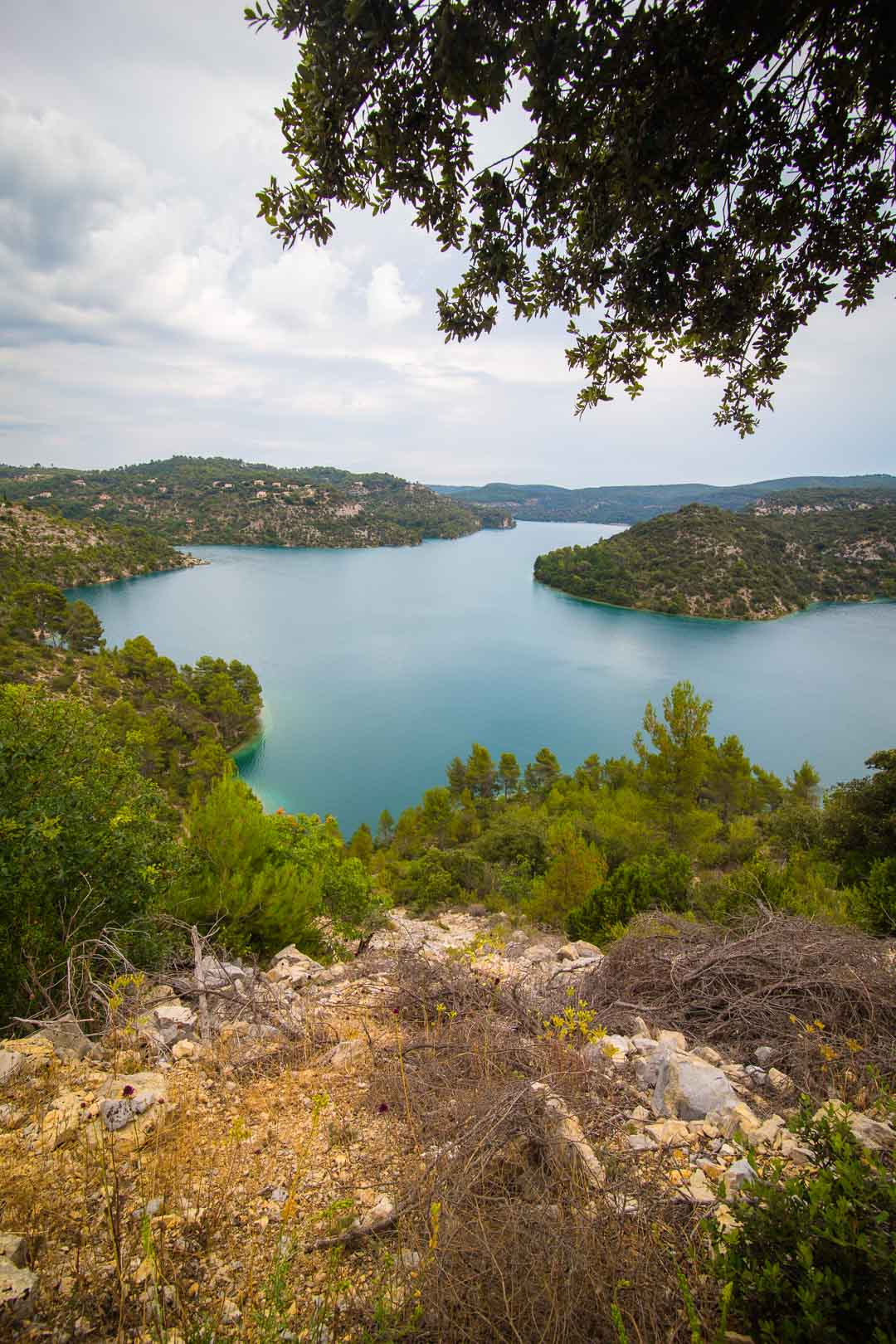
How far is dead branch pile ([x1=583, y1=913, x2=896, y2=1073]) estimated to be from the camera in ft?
9.82

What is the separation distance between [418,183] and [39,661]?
1495 inches

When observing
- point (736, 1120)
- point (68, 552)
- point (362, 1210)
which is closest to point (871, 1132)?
point (736, 1120)

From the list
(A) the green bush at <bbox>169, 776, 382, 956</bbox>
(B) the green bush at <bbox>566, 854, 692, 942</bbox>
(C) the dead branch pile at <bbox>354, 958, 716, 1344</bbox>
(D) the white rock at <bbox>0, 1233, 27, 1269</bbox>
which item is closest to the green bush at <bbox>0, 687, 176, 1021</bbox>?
(A) the green bush at <bbox>169, 776, 382, 956</bbox>

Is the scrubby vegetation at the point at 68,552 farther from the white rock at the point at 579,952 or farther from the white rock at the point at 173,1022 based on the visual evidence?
the white rock at the point at 579,952

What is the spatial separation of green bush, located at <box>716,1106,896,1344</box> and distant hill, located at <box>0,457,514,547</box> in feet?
408

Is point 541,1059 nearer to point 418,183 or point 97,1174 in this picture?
point 97,1174

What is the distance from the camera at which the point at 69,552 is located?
68.8m

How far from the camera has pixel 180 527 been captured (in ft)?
374

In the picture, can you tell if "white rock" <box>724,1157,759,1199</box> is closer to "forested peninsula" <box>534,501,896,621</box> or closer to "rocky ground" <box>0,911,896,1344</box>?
"rocky ground" <box>0,911,896,1344</box>

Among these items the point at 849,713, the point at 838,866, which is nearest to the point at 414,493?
the point at 849,713

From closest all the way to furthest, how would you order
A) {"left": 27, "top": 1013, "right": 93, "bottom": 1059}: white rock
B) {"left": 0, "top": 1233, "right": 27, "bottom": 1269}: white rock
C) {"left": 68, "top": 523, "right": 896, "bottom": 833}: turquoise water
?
{"left": 0, "top": 1233, "right": 27, "bottom": 1269}: white rock
{"left": 27, "top": 1013, "right": 93, "bottom": 1059}: white rock
{"left": 68, "top": 523, "right": 896, "bottom": 833}: turquoise water

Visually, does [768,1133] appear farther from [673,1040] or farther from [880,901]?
[880,901]

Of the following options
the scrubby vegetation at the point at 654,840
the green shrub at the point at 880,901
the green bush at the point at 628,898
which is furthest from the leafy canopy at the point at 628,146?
the green bush at the point at 628,898

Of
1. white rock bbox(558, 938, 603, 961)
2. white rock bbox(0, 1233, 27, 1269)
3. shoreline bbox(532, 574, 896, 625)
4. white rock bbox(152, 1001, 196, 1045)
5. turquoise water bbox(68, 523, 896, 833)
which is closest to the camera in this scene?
white rock bbox(0, 1233, 27, 1269)
